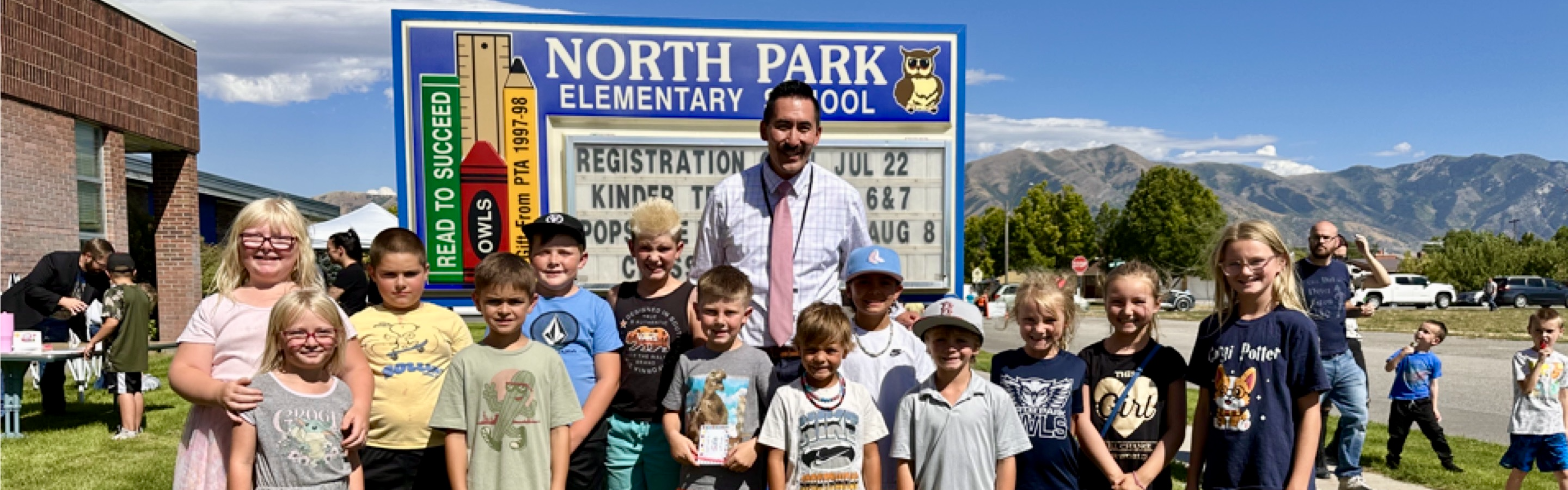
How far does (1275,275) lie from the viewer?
11.1ft

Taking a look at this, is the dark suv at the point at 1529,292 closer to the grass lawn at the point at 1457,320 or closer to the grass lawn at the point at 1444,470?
the grass lawn at the point at 1457,320

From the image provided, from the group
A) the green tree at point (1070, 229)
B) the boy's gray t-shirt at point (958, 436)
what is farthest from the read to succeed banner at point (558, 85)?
the green tree at point (1070, 229)

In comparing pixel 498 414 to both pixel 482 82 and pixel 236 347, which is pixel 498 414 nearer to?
pixel 236 347

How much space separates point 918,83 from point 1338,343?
3.29m

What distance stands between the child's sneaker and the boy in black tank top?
16.5ft

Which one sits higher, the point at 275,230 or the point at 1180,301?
the point at 275,230

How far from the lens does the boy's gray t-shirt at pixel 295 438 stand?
3.07 meters

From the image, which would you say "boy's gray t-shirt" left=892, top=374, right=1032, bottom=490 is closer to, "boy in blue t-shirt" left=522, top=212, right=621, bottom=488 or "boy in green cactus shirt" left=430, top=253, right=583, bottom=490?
"boy in blue t-shirt" left=522, top=212, right=621, bottom=488

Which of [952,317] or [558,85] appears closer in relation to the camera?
[952,317]

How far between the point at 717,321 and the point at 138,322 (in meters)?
8.01

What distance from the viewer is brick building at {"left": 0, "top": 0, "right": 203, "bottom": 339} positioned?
13844 mm

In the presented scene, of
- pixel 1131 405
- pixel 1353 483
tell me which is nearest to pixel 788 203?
pixel 1131 405

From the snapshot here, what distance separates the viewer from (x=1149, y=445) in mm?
3441

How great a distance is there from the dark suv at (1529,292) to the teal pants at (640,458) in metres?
46.0
